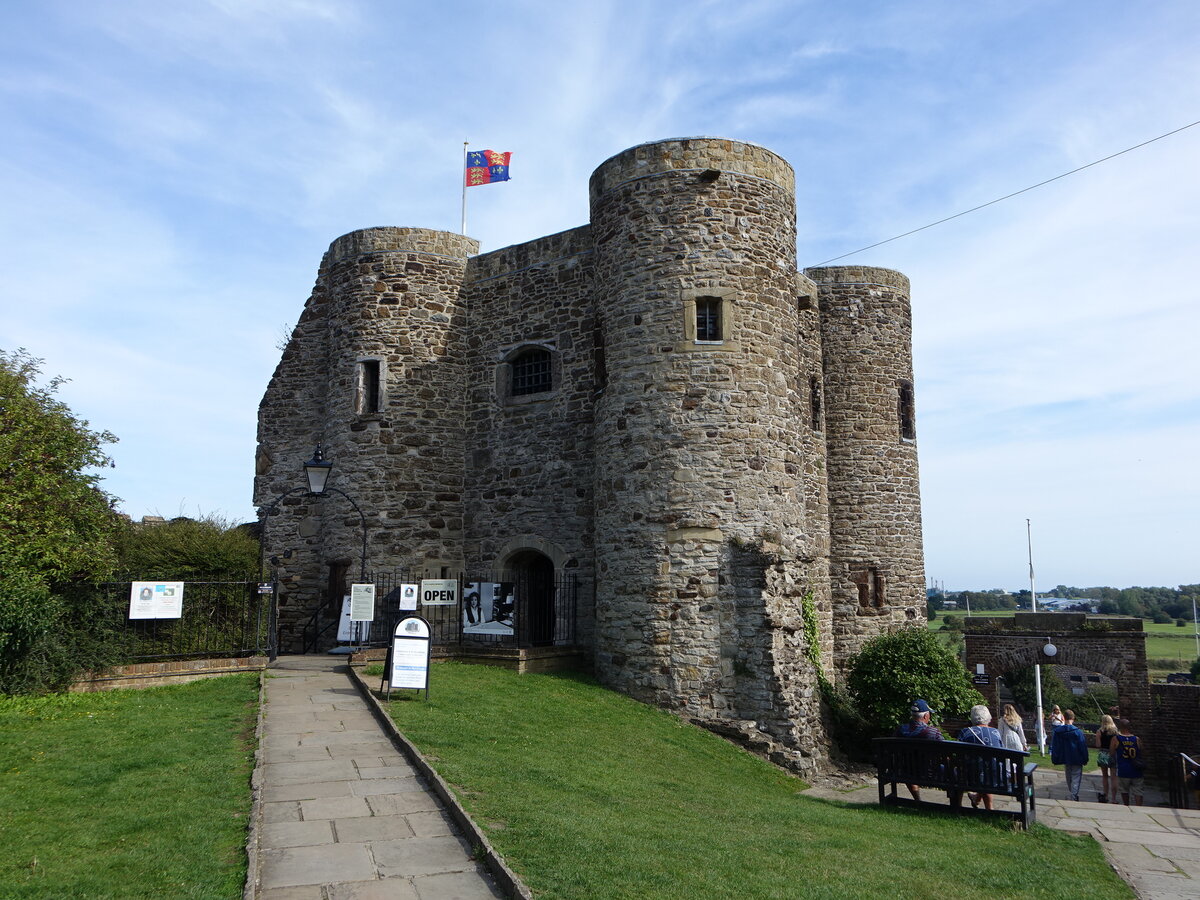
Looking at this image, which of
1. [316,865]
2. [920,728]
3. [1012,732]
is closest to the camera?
[316,865]

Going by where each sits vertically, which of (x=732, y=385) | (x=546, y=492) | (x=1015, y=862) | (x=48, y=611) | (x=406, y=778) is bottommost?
(x=1015, y=862)

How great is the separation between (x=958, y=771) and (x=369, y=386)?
47.8 feet

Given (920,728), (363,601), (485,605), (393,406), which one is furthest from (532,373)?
(920,728)

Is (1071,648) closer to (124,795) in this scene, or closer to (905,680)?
(905,680)

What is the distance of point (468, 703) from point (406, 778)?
373cm

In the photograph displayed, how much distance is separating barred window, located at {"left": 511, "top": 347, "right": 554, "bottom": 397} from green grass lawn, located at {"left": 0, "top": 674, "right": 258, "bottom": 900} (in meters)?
9.47

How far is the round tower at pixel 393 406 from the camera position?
63.7 feet

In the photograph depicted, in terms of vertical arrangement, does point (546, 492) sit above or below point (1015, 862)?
above

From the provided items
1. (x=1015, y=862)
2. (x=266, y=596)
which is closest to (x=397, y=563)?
(x=266, y=596)

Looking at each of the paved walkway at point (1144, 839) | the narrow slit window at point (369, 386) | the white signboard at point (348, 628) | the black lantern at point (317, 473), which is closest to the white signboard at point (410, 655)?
the black lantern at point (317, 473)

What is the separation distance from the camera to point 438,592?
17156 millimetres

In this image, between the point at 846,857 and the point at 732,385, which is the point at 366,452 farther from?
the point at 846,857

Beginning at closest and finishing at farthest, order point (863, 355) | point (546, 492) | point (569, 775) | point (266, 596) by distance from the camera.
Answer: point (569, 775) < point (266, 596) < point (546, 492) < point (863, 355)

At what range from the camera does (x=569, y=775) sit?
29.9 ft
